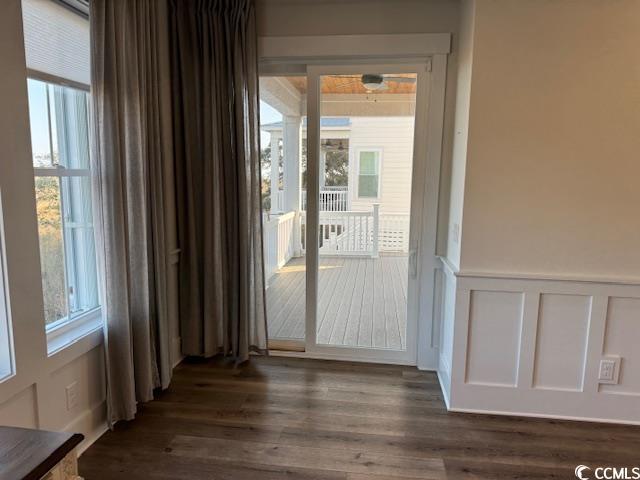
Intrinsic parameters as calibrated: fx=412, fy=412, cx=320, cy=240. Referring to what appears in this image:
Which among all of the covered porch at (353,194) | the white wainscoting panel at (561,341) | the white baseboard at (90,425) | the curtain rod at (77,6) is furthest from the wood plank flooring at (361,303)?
the curtain rod at (77,6)

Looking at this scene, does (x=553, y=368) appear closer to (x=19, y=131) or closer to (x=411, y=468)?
(x=411, y=468)

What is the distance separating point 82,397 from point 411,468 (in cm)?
174

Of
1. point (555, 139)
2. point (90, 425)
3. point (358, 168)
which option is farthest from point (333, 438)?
point (555, 139)

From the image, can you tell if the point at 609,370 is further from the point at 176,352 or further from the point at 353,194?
the point at 176,352

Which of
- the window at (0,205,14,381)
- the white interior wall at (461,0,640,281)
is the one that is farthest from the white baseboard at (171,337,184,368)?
the white interior wall at (461,0,640,281)

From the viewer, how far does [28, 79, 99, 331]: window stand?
6.48ft

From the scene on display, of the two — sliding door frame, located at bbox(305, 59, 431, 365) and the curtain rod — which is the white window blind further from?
sliding door frame, located at bbox(305, 59, 431, 365)

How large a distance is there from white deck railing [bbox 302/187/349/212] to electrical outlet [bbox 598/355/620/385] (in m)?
1.91

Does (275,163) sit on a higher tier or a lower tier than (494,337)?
higher

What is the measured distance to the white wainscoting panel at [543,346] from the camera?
2393mm

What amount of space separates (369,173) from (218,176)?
3.61 feet

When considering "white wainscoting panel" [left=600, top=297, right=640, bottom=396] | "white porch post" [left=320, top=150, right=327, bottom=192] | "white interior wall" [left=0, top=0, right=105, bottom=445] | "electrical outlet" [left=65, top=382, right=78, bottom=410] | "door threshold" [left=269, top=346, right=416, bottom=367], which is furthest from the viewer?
"door threshold" [left=269, top=346, right=416, bottom=367]

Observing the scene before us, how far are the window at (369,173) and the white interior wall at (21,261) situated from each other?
6.66 ft

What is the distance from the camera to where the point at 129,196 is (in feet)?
7.41
